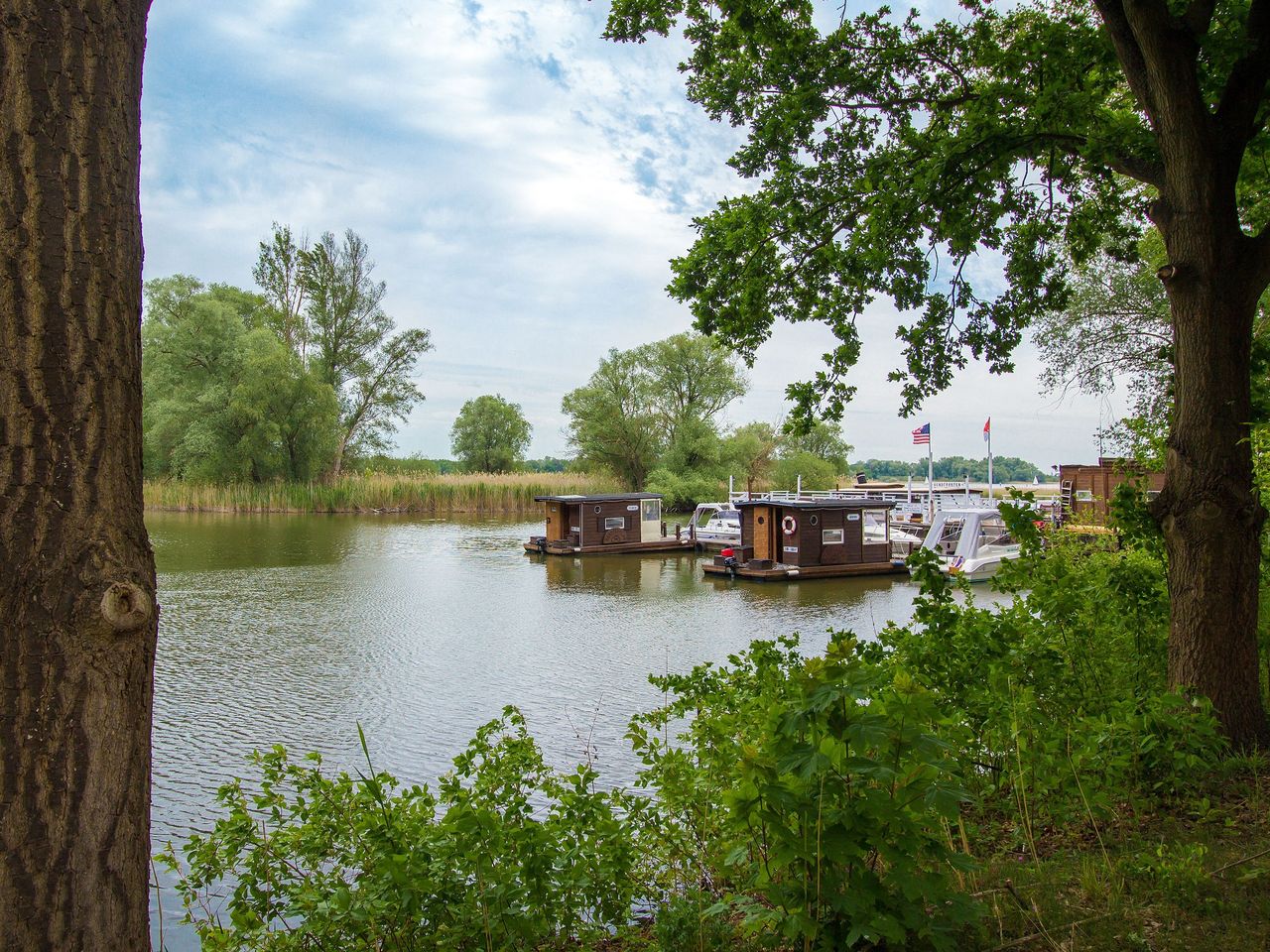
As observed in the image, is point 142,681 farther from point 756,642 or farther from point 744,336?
point 744,336

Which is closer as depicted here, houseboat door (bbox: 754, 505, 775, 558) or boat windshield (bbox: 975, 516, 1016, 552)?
boat windshield (bbox: 975, 516, 1016, 552)

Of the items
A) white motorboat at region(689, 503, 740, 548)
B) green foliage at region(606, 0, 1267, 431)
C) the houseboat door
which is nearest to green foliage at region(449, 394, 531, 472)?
white motorboat at region(689, 503, 740, 548)

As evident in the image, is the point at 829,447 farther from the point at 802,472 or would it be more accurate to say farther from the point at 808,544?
the point at 808,544

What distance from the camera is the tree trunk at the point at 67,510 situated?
199 cm

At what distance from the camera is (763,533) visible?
25156mm

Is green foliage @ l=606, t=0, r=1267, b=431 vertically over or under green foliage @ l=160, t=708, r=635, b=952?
over

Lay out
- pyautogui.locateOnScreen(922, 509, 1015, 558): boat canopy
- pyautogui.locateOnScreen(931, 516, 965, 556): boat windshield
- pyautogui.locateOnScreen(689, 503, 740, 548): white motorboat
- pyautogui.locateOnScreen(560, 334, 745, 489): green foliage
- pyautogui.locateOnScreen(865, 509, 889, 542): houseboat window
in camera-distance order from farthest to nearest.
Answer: pyautogui.locateOnScreen(560, 334, 745, 489): green foliage
pyautogui.locateOnScreen(689, 503, 740, 548): white motorboat
pyautogui.locateOnScreen(865, 509, 889, 542): houseboat window
pyautogui.locateOnScreen(931, 516, 965, 556): boat windshield
pyautogui.locateOnScreen(922, 509, 1015, 558): boat canopy

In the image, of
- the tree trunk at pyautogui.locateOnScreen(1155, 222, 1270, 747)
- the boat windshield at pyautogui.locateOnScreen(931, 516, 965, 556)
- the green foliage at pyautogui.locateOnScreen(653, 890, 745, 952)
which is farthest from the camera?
the boat windshield at pyautogui.locateOnScreen(931, 516, 965, 556)

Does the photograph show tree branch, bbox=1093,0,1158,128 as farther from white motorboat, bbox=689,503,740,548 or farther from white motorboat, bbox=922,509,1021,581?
white motorboat, bbox=689,503,740,548

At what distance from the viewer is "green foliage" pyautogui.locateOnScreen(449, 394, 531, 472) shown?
261ft

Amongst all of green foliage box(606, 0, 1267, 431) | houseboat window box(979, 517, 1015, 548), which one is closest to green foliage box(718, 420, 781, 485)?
houseboat window box(979, 517, 1015, 548)

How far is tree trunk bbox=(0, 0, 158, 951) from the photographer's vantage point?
199 cm

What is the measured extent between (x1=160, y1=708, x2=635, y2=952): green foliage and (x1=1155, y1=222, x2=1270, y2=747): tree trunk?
3049 millimetres

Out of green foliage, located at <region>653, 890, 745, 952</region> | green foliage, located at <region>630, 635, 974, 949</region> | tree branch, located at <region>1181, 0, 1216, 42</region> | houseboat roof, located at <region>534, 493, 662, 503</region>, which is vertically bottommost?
green foliage, located at <region>653, 890, 745, 952</region>
